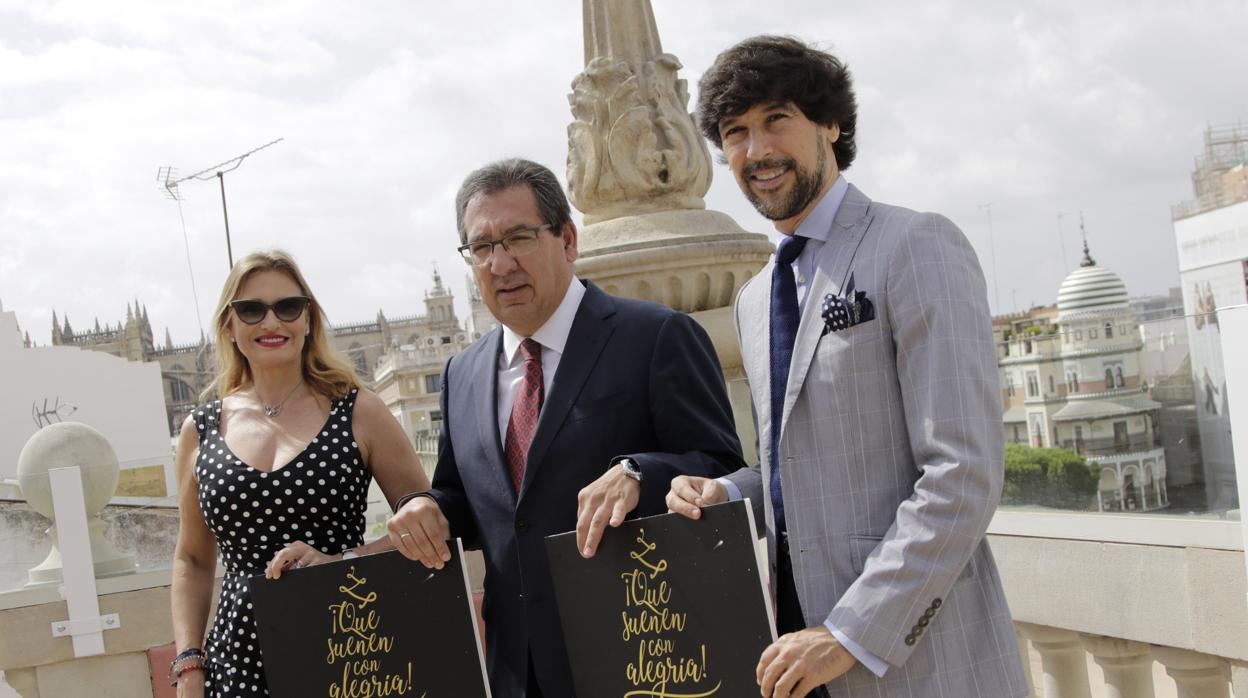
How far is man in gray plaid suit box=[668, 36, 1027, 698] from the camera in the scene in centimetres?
191

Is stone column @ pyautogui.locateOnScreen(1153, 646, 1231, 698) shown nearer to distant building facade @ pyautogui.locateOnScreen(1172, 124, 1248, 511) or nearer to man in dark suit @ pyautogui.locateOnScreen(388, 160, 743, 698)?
man in dark suit @ pyautogui.locateOnScreen(388, 160, 743, 698)

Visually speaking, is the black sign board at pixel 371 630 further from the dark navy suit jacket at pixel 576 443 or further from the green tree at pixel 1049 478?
the green tree at pixel 1049 478

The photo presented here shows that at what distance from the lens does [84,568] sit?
431cm

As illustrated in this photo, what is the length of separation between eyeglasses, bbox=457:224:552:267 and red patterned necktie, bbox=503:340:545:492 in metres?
0.22

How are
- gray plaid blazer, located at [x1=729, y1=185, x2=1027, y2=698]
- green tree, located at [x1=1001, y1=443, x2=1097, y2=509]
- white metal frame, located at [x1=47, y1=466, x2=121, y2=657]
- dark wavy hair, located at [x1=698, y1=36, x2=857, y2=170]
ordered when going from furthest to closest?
white metal frame, located at [x1=47, y1=466, x2=121, y2=657] < green tree, located at [x1=1001, y1=443, x2=1097, y2=509] < dark wavy hair, located at [x1=698, y1=36, x2=857, y2=170] < gray plaid blazer, located at [x1=729, y1=185, x2=1027, y2=698]

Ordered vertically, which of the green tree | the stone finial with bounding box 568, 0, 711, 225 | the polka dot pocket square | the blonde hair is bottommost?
the green tree

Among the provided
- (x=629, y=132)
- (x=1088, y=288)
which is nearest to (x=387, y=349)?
(x=1088, y=288)

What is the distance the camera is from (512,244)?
2490mm

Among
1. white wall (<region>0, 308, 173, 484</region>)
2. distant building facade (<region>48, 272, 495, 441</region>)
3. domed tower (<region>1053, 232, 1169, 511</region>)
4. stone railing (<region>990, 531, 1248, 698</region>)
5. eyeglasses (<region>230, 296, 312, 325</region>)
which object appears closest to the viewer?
eyeglasses (<region>230, 296, 312, 325</region>)

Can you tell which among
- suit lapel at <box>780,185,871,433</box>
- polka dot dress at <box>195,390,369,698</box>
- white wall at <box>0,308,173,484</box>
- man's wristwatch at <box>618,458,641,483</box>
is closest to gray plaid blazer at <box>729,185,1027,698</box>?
suit lapel at <box>780,185,871,433</box>

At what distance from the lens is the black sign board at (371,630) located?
240cm

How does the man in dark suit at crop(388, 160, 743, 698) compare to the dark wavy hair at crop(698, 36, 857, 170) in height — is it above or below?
below

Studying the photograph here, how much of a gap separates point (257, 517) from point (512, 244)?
37.2 inches

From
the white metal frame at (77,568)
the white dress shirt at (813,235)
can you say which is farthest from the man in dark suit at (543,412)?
the white metal frame at (77,568)
